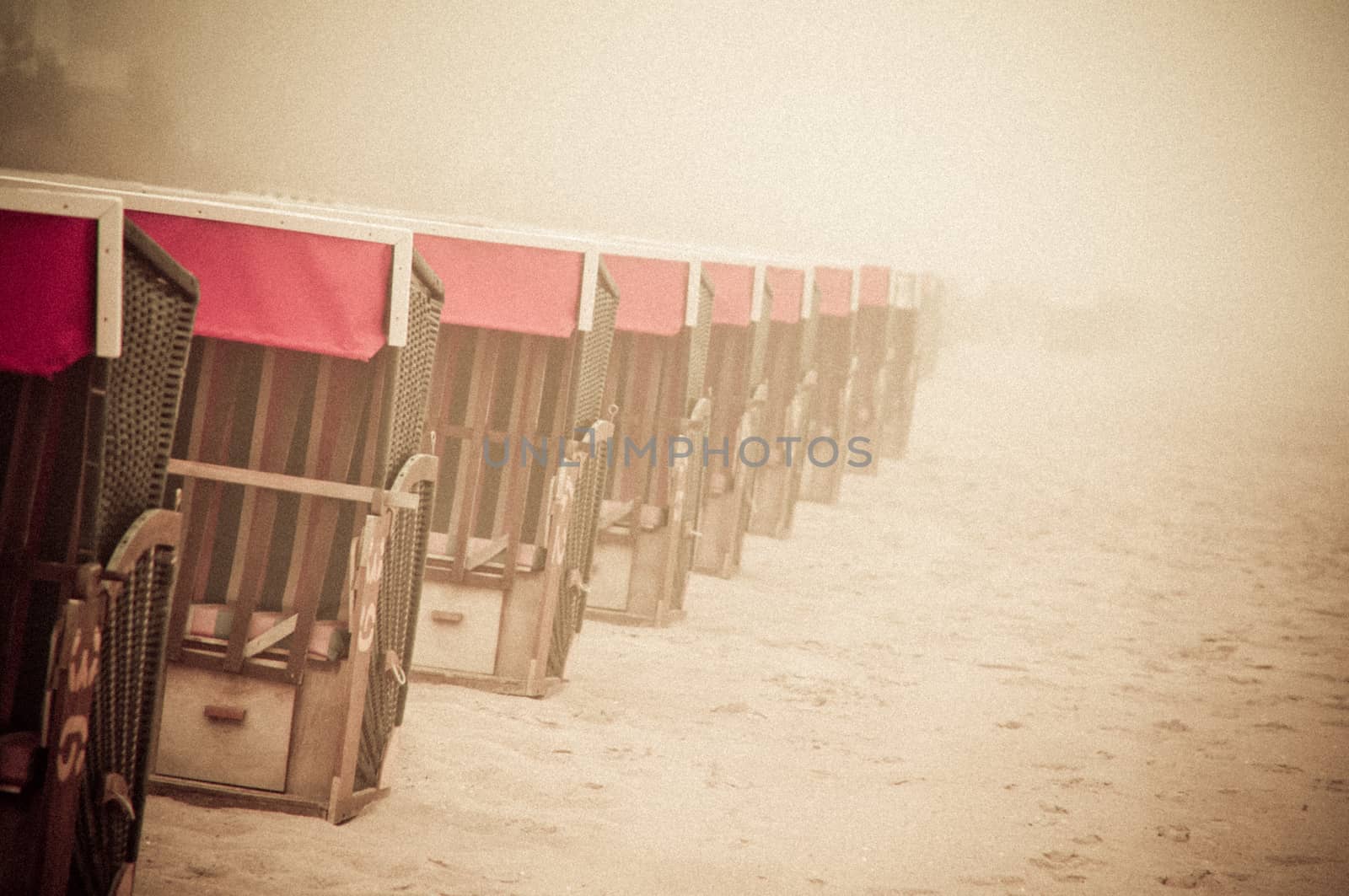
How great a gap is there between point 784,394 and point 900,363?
18.6ft

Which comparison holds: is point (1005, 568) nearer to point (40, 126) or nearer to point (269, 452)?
point (269, 452)

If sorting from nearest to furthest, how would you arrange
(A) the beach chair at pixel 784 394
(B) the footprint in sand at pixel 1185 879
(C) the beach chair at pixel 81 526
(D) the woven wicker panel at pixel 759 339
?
(C) the beach chair at pixel 81 526 < (B) the footprint in sand at pixel 1185 879 < (D) the woven wicker panel at pixel 759 339 < (A) the beach chair at pixel 784 394

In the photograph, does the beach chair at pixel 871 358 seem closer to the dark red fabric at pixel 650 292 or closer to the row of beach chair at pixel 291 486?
the row of beach chair at pixel 291 486

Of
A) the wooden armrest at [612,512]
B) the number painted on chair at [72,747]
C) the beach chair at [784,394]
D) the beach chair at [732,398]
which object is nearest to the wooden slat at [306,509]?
the number painted on chair at [72,747]

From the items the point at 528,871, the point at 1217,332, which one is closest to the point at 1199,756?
the point at 528,871

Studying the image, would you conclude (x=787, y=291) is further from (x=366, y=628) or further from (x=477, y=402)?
Answer: (x=366, y=628)

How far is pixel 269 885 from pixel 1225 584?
827cm

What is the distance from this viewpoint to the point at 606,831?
4297 mm

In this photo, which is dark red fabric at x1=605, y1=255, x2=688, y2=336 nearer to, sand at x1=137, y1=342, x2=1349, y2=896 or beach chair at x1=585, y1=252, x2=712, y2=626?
beach chair at x1=585, y1=252, x2=712, y2=626

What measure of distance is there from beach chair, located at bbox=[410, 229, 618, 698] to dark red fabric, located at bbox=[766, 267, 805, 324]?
143 inches

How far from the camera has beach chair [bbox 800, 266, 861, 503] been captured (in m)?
11.3

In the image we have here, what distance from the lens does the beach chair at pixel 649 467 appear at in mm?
6797

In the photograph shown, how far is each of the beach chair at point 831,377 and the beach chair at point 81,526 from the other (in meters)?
8.31

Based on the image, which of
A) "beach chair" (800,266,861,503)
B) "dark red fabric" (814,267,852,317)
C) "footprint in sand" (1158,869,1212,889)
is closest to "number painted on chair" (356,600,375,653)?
"footprint in sand" (1158,869,1212,889)
